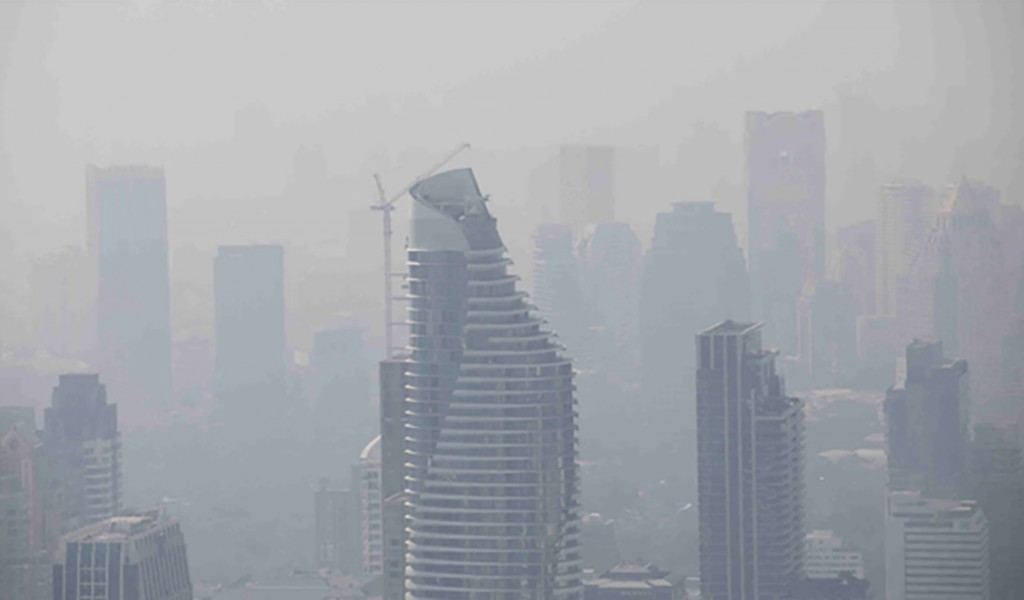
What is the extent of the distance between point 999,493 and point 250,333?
5654 mm

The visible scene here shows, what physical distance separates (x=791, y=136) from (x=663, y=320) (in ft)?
5.83

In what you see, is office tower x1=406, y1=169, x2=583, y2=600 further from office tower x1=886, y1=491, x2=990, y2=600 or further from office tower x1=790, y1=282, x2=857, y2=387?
office tower x1=790, y1=282, x2=857, y2=387

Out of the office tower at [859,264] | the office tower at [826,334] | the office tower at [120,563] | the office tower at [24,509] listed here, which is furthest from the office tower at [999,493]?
the office tower at [24,509]

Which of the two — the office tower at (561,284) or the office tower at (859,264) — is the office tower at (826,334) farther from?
the office tower at (561,284)

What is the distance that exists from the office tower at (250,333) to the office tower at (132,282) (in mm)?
341

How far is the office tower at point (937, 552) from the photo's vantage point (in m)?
15.3

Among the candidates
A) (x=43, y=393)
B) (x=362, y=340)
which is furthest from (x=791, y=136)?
(x=43, y=393)

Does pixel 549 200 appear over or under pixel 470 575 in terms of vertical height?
over

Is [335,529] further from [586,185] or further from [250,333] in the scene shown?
[250,333]

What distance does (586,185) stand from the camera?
727 inches

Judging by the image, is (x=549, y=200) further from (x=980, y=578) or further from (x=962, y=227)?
(x=980, y=578)

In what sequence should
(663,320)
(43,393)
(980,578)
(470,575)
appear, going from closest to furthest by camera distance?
(470,575) → (980,578) → (43,393) → (663,320)

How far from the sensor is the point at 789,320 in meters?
18.1

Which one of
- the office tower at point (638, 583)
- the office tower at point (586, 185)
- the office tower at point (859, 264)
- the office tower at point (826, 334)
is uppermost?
the office tower at point (586, 185)
